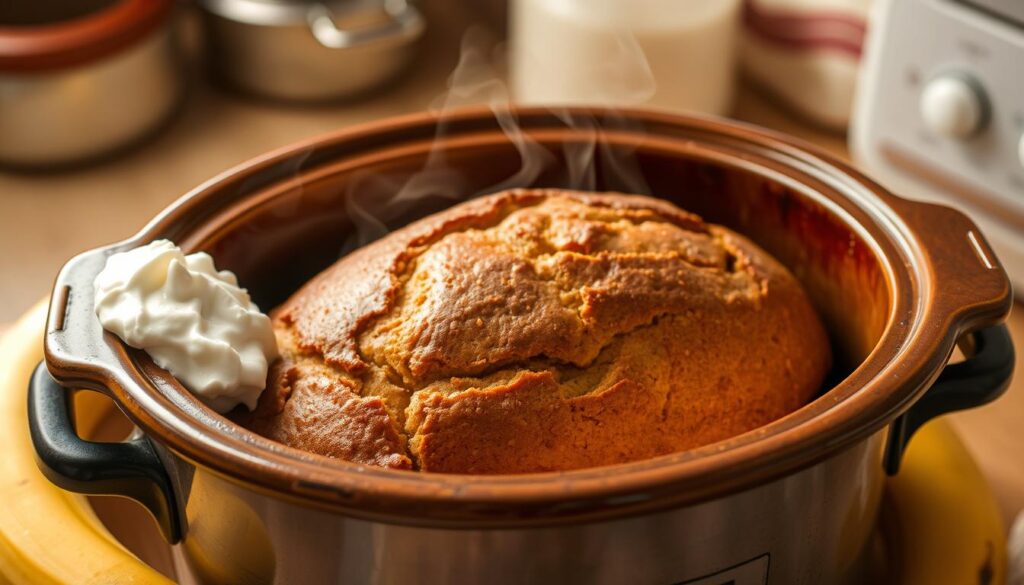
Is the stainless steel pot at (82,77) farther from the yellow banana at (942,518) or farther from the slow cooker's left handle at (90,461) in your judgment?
the yellow banana at (942,518)

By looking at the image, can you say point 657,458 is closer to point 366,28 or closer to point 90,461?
point 90,461

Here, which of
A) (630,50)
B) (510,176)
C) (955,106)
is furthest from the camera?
(630,50)

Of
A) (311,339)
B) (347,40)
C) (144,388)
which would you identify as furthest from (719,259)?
(347,40)

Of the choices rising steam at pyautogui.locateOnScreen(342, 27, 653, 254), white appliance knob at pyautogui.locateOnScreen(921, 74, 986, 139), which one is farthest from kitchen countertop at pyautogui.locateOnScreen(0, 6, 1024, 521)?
rising steam at pyautogui.locateOnScreen(342, 27, 653, 254)

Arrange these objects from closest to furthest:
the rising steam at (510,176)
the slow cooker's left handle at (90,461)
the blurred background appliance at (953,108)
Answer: the slow cooker's left handle at (90,461), the rising steam at (510,176), the blurred background appliance at (953,108)

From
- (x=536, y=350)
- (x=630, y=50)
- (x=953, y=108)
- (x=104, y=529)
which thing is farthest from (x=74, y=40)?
(x=953, y=108)

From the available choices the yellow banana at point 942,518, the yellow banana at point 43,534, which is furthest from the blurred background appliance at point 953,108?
the yellow banana at point 43,534

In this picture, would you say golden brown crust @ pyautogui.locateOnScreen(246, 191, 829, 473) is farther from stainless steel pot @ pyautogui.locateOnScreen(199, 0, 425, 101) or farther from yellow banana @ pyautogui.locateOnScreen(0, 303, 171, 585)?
stainless steel pot @ pyautogui.locateOnScreen(199, 0, 425, 101)
